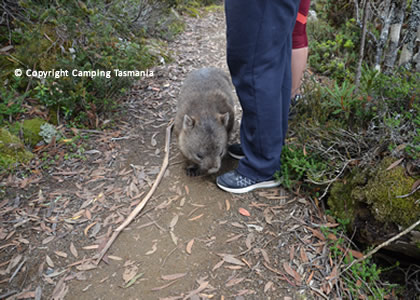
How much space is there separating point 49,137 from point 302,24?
3763 millimetres

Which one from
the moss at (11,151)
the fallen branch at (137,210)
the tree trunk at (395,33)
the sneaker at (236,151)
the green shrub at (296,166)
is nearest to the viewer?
the fallen branch at (137,210)

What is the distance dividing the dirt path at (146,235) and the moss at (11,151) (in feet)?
0.83

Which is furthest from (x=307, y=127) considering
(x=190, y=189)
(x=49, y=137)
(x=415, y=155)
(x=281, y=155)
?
(x=49, y=137)

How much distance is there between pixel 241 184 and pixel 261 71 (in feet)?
4.45

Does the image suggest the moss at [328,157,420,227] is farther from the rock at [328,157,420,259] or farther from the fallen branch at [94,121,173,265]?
the fallen branch at [94,121,173,265]

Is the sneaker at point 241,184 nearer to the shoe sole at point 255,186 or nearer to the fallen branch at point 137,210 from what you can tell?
the shoe sole at point 255,186

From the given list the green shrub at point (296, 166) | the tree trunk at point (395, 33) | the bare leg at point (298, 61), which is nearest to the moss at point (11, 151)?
the green shrub at point (296, 166)

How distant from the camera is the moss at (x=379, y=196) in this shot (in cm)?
254

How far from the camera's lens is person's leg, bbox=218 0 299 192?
2.54 meters

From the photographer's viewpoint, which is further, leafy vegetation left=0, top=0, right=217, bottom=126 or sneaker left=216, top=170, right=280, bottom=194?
leafy vegetation left=0, top=0, right=217, bottom=126

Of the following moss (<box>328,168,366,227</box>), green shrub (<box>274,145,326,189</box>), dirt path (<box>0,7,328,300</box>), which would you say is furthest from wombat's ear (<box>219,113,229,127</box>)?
moss (<box>328,168,366,227</box>)

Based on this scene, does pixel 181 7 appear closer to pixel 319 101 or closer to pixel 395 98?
pixel 319 101

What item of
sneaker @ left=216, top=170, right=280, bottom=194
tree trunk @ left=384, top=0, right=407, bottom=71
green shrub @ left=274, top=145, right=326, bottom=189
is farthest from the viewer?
tree trunk @ left=384, top=0, right=407, bottom=71

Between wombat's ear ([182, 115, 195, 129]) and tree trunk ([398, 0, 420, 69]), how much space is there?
286cm
